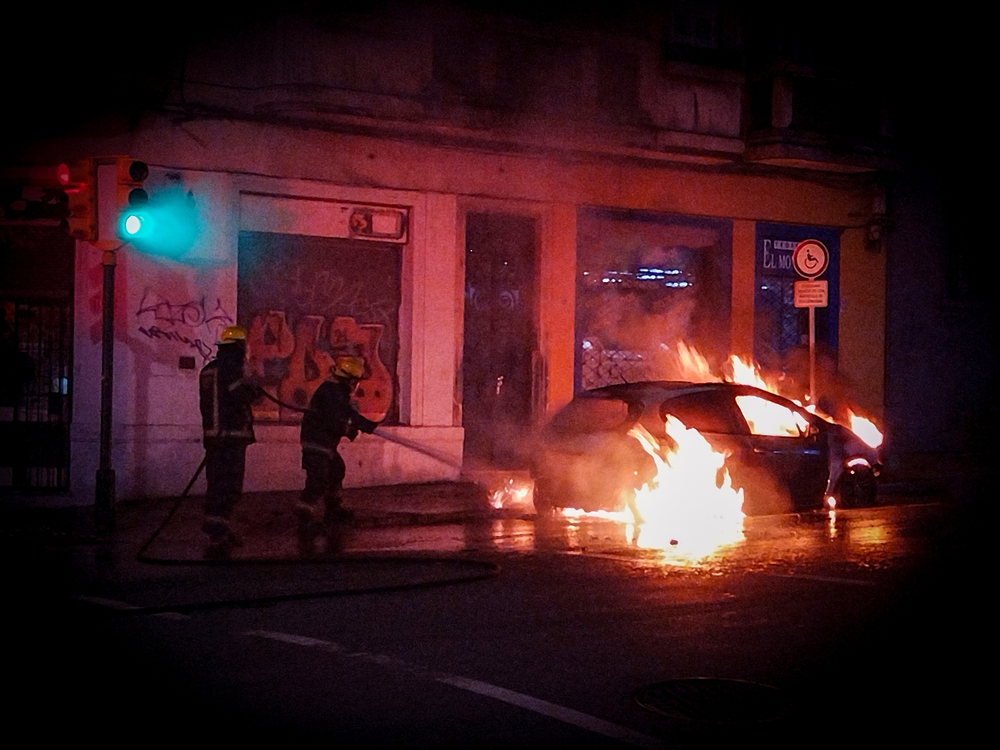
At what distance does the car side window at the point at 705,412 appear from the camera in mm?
13516

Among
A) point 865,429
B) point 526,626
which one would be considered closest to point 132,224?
point 526,626

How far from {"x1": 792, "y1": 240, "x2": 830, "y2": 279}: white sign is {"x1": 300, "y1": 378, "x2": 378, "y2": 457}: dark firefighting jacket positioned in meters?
7.10

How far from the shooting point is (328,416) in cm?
1298

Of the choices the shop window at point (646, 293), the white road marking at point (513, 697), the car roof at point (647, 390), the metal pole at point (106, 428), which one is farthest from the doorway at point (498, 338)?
the white road marking at point (513, 697)

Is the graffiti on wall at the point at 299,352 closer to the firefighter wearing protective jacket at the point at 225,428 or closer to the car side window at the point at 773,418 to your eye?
the firefighter wearing protective jacket at the point at 225,428

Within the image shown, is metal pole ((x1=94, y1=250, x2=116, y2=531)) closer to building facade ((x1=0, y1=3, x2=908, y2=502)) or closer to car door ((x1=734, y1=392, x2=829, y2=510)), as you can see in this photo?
building facade ((x1=0, y1=3, x2=908, y2=502))

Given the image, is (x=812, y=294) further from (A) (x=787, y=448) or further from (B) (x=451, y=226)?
(B) (x=451, y=226)

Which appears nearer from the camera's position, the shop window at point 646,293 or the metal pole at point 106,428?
the metal pole at point 106,428

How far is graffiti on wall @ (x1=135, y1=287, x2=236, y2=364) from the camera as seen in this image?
630 inches

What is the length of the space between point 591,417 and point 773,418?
2473 mm

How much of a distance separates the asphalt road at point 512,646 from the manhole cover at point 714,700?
19 mm

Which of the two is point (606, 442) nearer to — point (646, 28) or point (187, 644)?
point (187, 644)

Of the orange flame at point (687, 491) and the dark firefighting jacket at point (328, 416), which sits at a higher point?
the dark firefighting jacket at point (328, 416)

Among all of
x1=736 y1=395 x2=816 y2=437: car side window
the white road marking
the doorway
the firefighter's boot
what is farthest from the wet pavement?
the doorway
